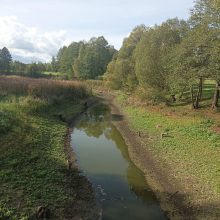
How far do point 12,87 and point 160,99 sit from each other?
18.4m

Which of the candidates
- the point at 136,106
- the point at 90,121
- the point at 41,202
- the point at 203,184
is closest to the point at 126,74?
the point at 136,106

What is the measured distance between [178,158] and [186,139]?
391cm

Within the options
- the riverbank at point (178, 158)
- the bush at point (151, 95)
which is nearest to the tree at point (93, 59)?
the bush at point (151, 95)

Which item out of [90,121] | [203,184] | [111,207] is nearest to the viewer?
[111,207]

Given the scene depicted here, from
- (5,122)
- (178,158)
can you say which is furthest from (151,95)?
(5,122)

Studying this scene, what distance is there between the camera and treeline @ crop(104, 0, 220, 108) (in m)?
29.0

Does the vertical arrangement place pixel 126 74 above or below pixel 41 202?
above

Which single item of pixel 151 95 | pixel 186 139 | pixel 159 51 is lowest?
pixel 186 139

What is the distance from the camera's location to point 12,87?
3906 cm

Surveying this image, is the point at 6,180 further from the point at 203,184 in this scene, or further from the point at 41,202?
the point at 203,184

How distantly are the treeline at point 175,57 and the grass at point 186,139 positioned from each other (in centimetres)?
331

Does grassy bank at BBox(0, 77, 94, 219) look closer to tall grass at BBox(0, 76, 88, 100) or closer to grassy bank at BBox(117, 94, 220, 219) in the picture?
tall grass at BBox(0, 76, 88, 100)

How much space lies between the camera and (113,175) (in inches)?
764

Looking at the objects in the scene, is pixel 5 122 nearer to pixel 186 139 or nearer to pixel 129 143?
pixel 129 143
